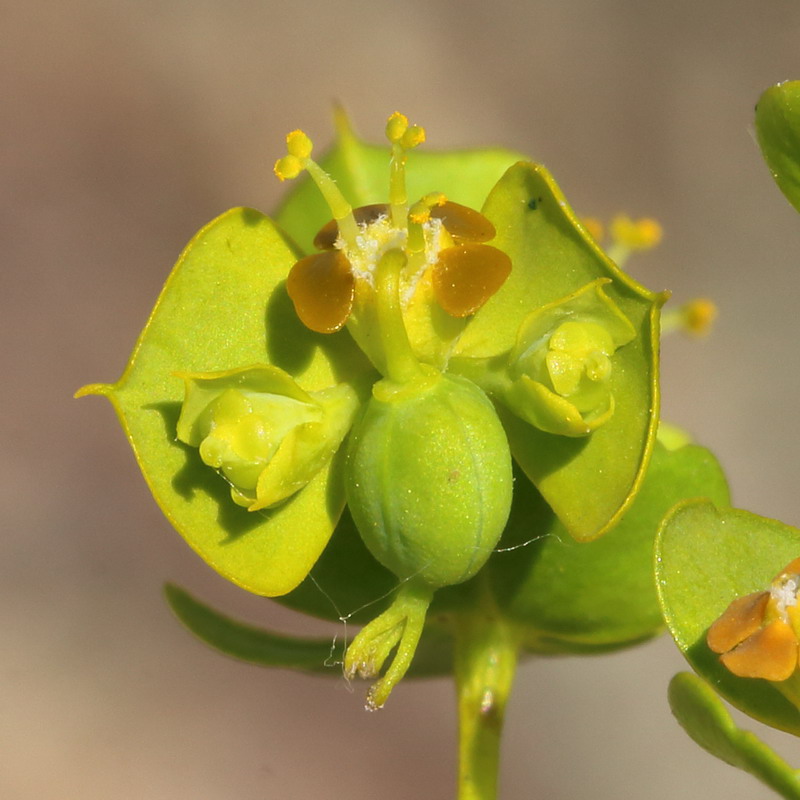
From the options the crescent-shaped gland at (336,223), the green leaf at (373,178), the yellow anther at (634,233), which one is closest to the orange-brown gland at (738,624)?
the crescent-shaped gland at (336,223)

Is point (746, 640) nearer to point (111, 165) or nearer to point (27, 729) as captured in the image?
point (27, 729)

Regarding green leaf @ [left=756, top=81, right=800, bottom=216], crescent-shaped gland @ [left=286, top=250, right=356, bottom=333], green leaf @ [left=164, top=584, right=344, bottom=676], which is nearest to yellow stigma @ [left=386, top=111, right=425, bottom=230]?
crescent-shaped gland @ [left=286, top=250, right=356, bottom=333]

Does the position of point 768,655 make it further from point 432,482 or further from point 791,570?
point 432,482

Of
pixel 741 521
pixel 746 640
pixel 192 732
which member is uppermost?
pixel 741 521

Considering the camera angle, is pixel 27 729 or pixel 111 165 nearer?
pixel 27 729

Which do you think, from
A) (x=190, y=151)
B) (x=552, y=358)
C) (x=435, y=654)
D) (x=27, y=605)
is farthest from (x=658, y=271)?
(x=552, y=358)

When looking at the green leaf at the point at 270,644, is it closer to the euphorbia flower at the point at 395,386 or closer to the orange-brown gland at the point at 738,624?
the euphorbia flower at the point at 395,386

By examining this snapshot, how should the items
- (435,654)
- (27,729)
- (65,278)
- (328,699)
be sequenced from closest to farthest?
(435,654), (27,729), (328,699), (65,278)

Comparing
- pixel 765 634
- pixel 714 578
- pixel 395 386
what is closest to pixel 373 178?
pixel 395 386
